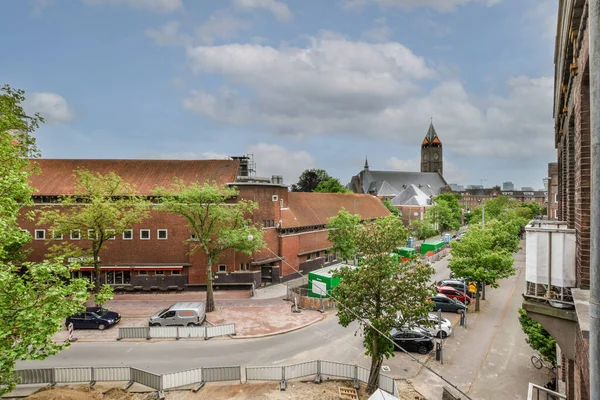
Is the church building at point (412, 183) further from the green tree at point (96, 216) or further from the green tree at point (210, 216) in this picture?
the green tree at point (96, 216)

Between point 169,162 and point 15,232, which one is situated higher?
point 169,162

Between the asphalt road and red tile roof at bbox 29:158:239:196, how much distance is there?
1747cm

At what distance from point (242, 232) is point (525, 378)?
19.5m

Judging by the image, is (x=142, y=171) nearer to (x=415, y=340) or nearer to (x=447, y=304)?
(x=415, y=340)

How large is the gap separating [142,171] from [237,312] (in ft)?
62.4

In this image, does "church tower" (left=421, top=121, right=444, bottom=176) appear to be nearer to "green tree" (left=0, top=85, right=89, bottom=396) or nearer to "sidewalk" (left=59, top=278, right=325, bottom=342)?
"sidewalk" (left=59, top=278, right=325, bottom=342)

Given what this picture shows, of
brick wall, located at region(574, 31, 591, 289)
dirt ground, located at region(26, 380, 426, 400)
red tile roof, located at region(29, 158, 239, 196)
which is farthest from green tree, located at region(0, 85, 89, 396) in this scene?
red tile roof, located at region(29, 158, 239, 196)

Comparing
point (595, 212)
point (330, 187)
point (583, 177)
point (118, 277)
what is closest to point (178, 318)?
point (118, 277)

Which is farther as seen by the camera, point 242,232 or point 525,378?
point 242,232

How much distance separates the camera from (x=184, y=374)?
15320mm

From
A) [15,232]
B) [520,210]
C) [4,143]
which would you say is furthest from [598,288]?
[520,210]

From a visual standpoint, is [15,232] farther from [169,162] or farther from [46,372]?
[169,162]

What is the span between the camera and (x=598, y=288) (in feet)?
9.72

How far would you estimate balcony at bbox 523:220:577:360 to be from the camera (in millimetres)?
6102
